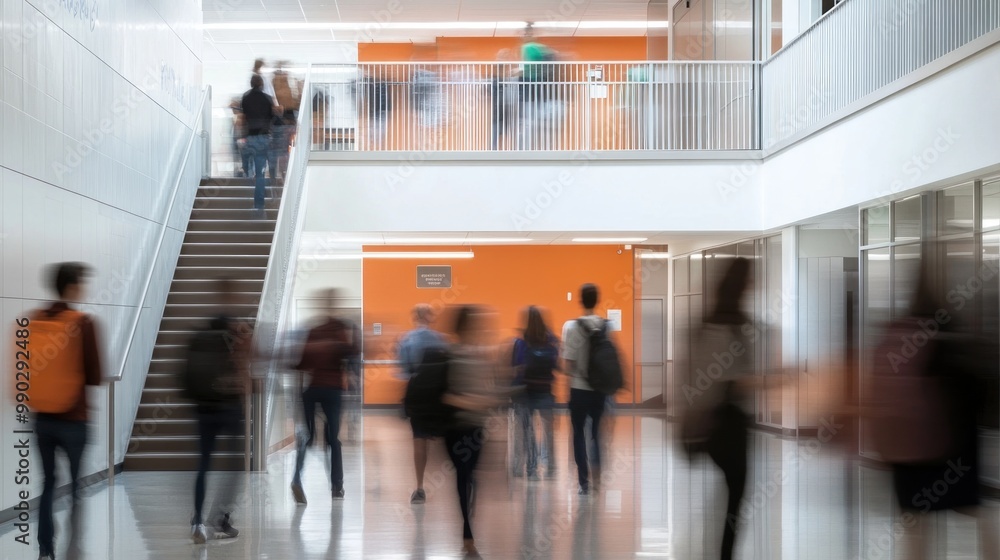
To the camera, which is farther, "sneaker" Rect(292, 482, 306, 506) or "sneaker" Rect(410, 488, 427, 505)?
"sneaker" Rect(410, 488, 427, 505)

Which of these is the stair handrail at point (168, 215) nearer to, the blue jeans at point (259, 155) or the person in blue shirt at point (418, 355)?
the blue jeans at point (259, 155)

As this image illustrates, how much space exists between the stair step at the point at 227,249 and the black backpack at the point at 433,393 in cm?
741

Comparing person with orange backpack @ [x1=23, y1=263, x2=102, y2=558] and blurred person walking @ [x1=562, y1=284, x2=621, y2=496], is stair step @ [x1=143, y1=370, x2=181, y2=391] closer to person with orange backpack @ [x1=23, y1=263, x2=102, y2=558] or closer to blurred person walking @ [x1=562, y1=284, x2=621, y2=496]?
blurred person walking @ [x1=562, y1=284, x2=621, y2=496]

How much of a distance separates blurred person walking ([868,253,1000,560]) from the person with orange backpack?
463 centimetres

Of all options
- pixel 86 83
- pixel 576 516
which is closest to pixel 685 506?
pixel 576 516

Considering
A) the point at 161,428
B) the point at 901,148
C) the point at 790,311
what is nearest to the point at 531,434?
the point at 161,428

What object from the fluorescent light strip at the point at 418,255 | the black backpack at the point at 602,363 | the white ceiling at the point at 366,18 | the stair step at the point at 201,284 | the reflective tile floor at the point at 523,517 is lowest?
the reflective tile floor at the point at 523,517

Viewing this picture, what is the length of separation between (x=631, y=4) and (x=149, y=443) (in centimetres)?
1310

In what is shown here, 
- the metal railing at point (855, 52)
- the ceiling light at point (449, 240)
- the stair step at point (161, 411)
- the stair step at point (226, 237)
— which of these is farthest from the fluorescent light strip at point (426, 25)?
the stair step at point (161, 411)

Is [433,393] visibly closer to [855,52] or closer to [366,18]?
[855,52]

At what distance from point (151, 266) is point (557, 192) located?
6.24 m

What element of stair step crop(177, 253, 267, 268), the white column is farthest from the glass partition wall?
stair step crop(177, 253, 267, 268)

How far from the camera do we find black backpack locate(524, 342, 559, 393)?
8.99 m

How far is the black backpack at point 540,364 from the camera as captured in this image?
8992mm
